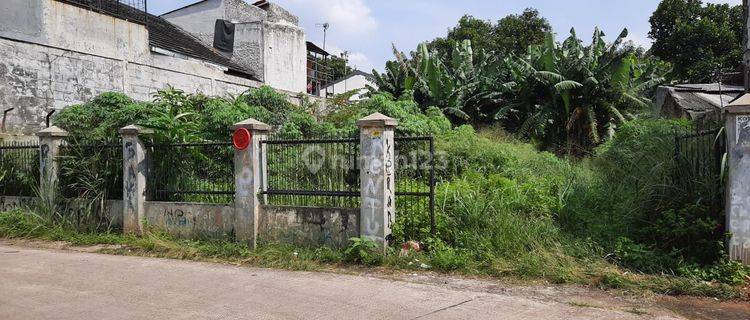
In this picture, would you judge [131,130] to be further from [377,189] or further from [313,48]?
[313,48]

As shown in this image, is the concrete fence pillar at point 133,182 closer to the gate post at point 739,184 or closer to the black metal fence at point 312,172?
the black metal fence at point 312,172

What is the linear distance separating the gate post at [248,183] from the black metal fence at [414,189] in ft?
7.14

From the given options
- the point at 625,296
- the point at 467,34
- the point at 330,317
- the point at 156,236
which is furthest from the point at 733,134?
the point at 467,34

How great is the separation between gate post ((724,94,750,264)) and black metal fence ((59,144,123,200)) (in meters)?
9.45

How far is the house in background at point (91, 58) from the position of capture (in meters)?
12.7

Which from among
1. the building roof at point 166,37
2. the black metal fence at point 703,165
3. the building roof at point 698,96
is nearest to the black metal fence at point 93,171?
the building roof at point 166,37

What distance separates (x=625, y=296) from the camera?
5.76 metres

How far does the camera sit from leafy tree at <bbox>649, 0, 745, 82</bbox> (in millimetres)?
25562

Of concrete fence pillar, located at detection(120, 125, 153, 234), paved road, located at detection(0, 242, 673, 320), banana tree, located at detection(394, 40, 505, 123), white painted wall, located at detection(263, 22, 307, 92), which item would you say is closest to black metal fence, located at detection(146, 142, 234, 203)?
concrete fence pillar, located at detection(120, 125, 153, 234)

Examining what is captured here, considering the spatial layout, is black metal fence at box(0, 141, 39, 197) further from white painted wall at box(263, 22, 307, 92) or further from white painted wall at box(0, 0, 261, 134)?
white painted wall at box(263, 22, 307, 92)

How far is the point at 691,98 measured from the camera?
54.4 ft

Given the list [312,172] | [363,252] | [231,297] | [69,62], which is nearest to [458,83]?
[312,172]

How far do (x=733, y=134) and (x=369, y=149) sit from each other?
4.50 metres

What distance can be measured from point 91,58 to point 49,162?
5.27 m
